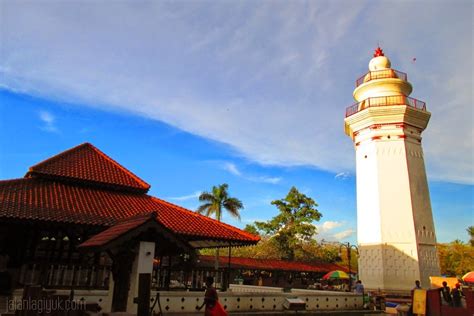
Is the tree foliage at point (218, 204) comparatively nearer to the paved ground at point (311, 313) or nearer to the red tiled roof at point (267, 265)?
the red tiled roof at point (267, 265)

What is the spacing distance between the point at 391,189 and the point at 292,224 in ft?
62.6

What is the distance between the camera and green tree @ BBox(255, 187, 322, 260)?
39.3 metres

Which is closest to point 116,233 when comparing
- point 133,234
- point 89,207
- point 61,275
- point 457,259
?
point 133,234

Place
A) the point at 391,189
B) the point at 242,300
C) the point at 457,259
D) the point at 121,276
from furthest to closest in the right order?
the point at 457,259 < the point at 391,189 < the point at 242,300 < the point at 121,276

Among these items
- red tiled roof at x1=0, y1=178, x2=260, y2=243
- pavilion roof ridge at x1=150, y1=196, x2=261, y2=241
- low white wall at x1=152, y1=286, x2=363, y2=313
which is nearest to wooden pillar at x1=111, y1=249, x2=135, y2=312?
low white wall at x1=152, y1=286, x2=363, y2=313

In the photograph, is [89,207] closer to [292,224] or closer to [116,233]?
[116,233]

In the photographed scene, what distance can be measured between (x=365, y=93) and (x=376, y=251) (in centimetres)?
1119

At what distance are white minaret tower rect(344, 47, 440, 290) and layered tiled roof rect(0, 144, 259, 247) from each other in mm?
10839

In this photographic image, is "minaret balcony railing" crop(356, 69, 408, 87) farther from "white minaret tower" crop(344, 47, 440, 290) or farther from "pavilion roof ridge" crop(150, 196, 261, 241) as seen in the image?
"pavilion roof ridge" crop(150, 196, 261, 241)

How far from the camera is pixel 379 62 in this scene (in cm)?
2628

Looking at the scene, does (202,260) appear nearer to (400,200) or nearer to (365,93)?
(400,200)

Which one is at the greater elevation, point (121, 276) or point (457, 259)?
point (457, 259)

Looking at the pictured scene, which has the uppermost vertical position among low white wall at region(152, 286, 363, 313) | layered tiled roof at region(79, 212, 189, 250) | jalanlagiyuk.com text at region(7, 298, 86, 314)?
layered tiled roof at region(79, 212, 189, 250)

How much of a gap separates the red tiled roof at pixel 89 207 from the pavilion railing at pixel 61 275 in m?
A: 1.63
